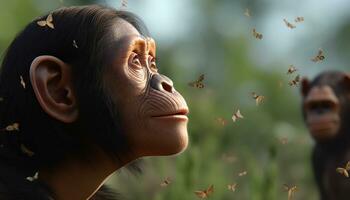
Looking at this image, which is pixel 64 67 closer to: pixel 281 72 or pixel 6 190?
pixel 6 190

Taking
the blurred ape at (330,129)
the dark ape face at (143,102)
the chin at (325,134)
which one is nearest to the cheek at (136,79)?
the dark ape face at (143,102)

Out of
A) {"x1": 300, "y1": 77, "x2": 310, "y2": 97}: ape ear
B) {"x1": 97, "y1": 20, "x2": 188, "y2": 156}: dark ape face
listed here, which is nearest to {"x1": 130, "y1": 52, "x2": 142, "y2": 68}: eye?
{"x1": 97, "y1": 20, "x2": 188, "y2": 156}: dark ape face

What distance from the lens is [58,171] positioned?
4609 millimetres

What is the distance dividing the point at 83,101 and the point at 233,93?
21.6 metres

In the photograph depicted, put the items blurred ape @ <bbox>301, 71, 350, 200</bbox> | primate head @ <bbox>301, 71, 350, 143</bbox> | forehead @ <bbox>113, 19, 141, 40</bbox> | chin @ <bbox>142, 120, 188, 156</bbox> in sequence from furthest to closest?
primate head @ <bbox>301, 71, 350, 143</bbox> → blurred ape @ <bbox>301, 71, 350, 200</bbox> → forehead @ <bbox>113, 19, 141, 40</bbox> → chin @ <bbox>142, 120, 188, 156</bbox>

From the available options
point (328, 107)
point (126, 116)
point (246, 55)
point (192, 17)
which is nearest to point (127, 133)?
point (126, 116)

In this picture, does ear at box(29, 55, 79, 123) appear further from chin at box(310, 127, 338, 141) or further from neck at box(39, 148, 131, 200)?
chin at box(310, 127, 338, 141)

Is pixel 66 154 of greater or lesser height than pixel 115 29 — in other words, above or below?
below

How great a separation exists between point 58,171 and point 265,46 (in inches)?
1249

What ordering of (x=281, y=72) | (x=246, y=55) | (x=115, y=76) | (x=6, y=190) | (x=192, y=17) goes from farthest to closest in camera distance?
(x=192, y=17)
(x=246, y=55)
(x=281, y=72)
(x=115, y=76)
(x=6, y=190)

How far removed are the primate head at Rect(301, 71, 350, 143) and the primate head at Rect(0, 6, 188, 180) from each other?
689cm

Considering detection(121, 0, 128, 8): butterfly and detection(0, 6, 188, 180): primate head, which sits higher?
detection(121, 0, 128, 8): butterfly

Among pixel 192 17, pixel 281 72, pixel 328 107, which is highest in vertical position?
pixel 328 107

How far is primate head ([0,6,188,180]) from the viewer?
455cm
